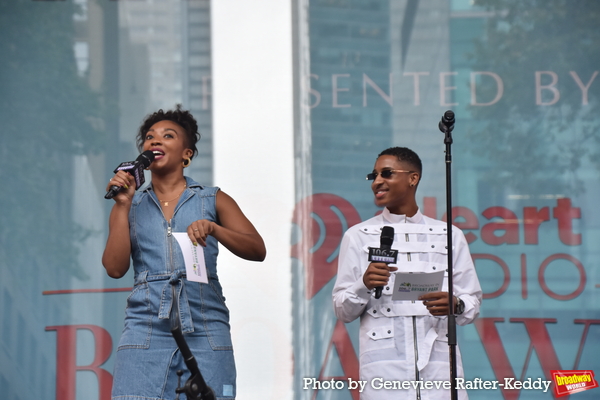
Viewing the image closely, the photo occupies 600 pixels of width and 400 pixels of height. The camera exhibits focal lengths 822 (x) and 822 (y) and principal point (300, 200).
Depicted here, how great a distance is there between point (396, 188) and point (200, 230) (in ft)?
3.63

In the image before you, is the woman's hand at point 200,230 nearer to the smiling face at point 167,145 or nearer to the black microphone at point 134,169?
the black microphone at point 134,169

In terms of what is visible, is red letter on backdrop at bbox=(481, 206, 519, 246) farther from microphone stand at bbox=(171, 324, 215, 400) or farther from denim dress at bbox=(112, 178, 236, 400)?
microphone stand at bbox=(171, 324, 215, 400)

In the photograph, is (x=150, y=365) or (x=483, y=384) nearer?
(x=150, y=365)

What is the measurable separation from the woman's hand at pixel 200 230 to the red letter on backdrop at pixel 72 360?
249 cm

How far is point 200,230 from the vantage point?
2814 mm

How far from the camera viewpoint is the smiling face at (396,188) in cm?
360

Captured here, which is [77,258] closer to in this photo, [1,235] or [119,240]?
[1,235]

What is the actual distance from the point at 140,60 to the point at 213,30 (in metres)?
0.52

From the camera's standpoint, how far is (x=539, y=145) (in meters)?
5.24

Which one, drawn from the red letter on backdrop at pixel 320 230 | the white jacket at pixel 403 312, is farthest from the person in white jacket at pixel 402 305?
the red letter on backdrop at pixel 320 230

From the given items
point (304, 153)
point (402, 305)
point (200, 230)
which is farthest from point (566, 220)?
point (200, 230)

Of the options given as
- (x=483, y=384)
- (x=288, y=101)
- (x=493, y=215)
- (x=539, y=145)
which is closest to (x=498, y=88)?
(x=539, y=145)

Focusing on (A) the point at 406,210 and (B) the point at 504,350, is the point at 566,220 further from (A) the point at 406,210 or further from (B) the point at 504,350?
(A) the point at 406,210

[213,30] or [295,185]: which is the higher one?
[213,30]
